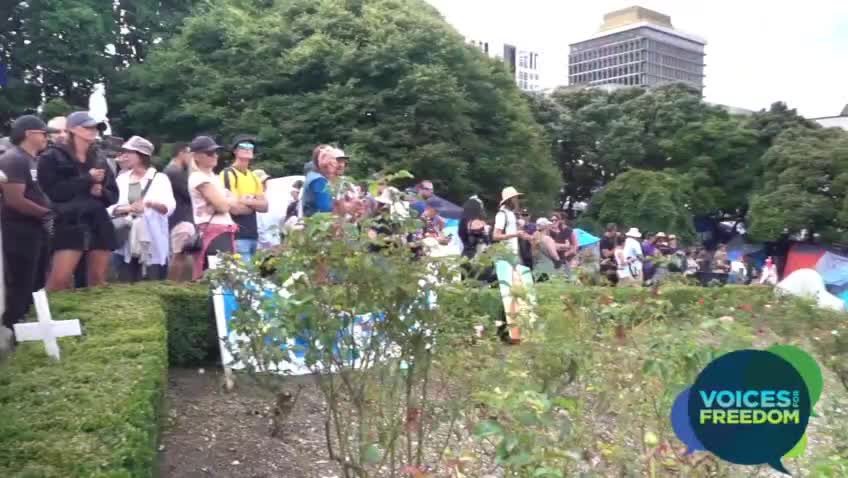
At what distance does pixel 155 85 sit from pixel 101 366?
53.9ft

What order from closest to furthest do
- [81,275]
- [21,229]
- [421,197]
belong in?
1. [421,197]
2. [21,229]
3. [81,275]

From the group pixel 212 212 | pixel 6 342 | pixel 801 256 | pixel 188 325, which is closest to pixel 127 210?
pixel 212 212

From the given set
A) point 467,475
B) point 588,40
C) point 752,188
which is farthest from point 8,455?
point 588,40

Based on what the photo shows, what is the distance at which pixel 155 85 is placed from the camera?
18.7 metres

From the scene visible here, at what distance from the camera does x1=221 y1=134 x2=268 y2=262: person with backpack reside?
20.4 feet

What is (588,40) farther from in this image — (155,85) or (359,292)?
(359,292)

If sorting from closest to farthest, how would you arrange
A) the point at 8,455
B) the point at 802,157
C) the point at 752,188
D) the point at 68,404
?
1. the point at 8,455
2. the point at 68,404
3. the point at 802,157
4. the point at 752,188

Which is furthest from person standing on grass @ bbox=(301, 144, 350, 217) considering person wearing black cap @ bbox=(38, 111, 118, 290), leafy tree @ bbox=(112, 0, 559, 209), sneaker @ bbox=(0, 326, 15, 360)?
leafy tree @ bbox=(112, 0, 559, 209)

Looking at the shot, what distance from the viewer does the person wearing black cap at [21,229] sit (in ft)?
14.8

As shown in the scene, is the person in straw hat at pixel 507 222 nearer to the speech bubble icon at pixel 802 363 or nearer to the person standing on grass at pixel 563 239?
the person standing on grass at pixel 563 239

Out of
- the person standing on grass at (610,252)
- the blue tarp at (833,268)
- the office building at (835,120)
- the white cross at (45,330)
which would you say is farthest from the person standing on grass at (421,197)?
the office building at (835,120)

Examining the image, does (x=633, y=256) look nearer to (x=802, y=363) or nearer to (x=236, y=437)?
(x=236, y=437)

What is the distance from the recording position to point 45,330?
384 cm

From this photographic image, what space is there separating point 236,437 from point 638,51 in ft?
343
